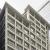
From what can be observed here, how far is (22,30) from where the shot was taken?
105562 millimetres

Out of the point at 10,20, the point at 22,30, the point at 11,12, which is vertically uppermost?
the point at 11,12

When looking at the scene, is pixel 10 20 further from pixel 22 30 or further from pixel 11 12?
pixel 22 30

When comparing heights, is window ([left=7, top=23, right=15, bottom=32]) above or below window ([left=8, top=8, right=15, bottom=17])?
below

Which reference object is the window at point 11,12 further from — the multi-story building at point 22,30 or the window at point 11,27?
the window at point 11,27

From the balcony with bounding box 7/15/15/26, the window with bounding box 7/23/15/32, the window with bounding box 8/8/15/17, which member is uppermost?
the window with bounding box 8/8/15/17

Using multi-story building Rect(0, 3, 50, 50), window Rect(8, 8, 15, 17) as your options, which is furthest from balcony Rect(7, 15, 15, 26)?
window Rect(8, 8, 15, 17)

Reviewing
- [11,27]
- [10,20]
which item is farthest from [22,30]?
[10,20]

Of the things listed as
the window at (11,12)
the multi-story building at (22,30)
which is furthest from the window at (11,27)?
the window at (11,12)

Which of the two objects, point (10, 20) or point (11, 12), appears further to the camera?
point (11, 12)

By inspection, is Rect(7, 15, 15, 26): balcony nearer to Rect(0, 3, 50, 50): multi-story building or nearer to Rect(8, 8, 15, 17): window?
Rect(0, 3, 50, 50): multi-story building

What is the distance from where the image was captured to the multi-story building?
98938 millimetres

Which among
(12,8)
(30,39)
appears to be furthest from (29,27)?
(12,8)

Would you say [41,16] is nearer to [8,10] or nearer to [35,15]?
[35,15]

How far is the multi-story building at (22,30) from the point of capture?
98938mm
